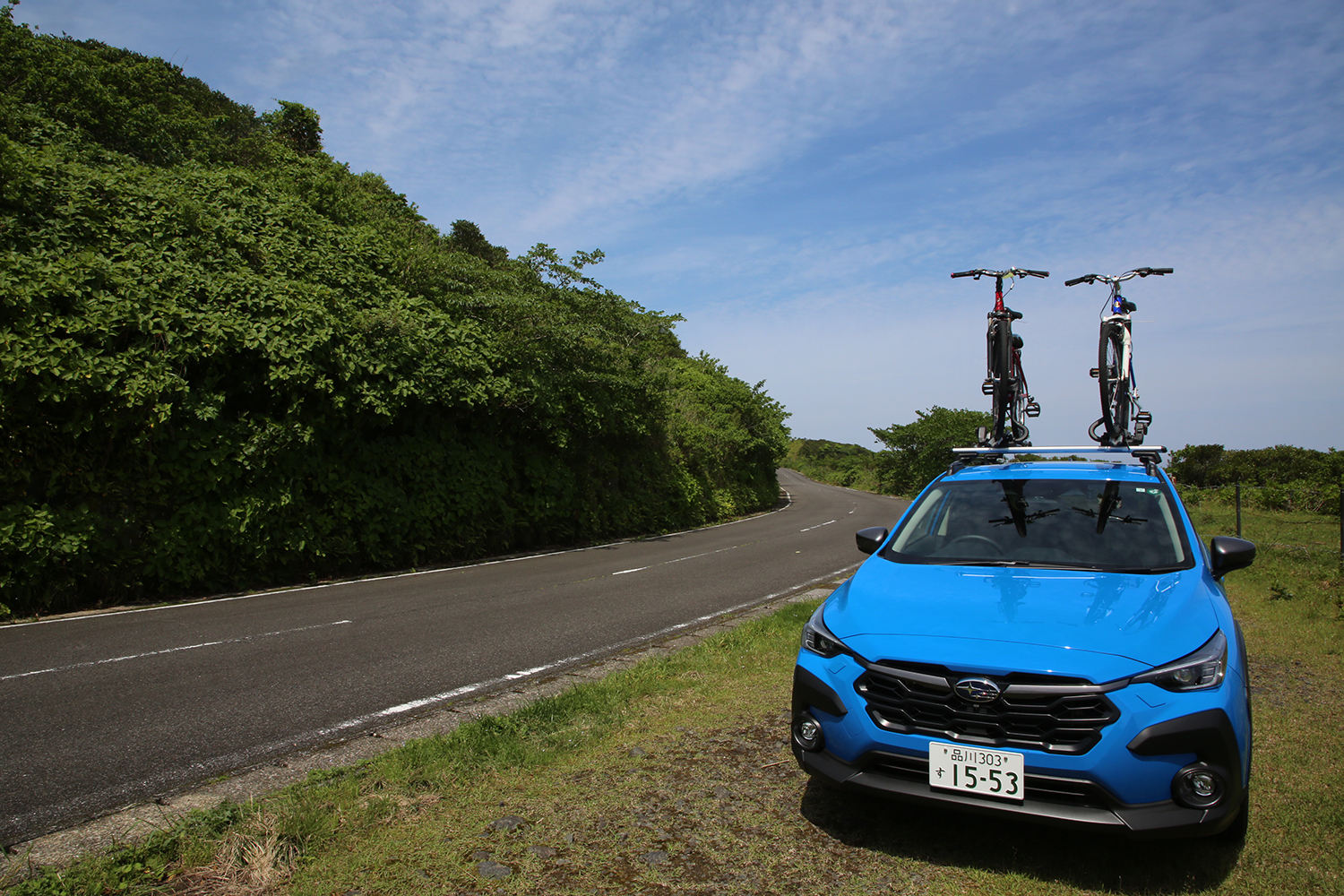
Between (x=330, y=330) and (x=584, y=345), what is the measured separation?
7.41 metres

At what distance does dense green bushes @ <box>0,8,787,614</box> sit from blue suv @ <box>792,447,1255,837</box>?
418 inches

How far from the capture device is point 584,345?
63.7 feet

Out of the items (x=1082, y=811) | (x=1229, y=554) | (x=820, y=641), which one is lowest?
(x=1082, y=811)

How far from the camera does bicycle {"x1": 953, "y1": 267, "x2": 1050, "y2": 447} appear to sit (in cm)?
956

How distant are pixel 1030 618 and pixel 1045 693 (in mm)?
396

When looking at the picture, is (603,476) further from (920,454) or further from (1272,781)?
(920,454)

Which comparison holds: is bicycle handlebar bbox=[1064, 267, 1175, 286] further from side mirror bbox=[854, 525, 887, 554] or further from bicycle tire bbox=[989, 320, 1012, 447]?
side mirror bbox=[854, 525, 887, 554]

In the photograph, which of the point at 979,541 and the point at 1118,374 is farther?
the point at 1118,374

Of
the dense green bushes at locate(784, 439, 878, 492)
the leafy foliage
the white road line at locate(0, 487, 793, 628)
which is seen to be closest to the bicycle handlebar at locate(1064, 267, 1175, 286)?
the white road line at locate(0, 487, 793, 628)

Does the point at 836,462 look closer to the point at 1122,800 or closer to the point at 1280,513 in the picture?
the point at 1280,513

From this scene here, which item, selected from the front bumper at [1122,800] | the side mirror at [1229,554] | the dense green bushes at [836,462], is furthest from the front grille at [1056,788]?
the dense green bushes at [836,462]

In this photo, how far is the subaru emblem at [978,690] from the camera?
2.99 m

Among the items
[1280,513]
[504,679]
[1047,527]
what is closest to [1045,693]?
[1047,527]

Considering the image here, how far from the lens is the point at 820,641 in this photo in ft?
11.7
